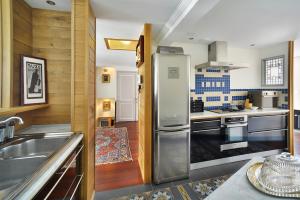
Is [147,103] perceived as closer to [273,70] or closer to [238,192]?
[238,192]

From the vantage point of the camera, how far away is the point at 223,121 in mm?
2529

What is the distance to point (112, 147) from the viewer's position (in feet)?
11.4

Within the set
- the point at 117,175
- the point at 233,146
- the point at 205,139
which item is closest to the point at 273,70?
the point at 233,146

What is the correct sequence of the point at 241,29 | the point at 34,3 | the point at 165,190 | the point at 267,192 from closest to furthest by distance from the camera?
the point at 267,192, the point at 34,3, the point at 165,190, the point at 241,29

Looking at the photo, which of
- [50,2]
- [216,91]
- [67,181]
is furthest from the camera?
[216,91]

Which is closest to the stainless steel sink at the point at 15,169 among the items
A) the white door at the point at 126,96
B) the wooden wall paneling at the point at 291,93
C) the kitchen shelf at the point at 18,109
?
the kitchen shelf at the point at 18,109

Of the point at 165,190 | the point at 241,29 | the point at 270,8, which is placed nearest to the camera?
the point at 270,8

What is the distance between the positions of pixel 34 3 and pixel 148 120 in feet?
6.30

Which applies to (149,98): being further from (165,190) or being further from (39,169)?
(39,169)

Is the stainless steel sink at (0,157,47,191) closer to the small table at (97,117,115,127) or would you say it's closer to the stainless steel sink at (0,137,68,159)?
the stainless steel sink at (0,137,68,159)

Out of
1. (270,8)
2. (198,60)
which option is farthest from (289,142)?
(270,8)

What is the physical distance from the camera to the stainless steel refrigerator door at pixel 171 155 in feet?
6.95

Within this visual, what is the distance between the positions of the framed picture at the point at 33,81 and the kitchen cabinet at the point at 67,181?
0.77 m

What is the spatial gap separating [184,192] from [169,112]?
107cm
